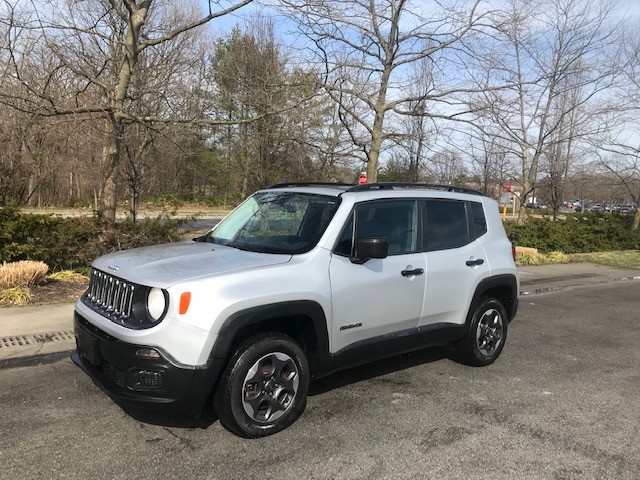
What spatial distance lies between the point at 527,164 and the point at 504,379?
14.3 meters

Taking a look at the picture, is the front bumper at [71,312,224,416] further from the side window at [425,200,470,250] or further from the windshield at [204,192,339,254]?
the side window at [425,200,470,250]

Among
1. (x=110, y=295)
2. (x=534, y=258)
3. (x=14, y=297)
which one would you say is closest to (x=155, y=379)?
(x=110, y=295)

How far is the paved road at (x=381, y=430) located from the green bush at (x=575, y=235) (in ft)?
37.4

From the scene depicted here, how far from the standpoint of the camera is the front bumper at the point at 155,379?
3152 millimetres

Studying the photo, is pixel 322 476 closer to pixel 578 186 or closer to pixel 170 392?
pixel 170 392

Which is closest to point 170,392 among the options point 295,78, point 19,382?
point 19,382

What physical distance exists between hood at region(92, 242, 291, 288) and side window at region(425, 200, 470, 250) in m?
1.56

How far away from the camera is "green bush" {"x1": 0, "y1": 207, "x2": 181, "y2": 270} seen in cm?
805

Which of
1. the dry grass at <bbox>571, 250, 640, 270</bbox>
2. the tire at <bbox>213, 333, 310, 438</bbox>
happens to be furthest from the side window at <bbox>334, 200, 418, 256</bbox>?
the dry grass at <bbox>571, 250, 640, 270</bbox>

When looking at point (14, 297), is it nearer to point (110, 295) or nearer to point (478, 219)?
point (110, 295)

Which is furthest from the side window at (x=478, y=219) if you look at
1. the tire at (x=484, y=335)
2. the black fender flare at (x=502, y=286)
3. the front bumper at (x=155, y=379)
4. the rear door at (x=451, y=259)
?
the front bumper at (x=155, y=379)

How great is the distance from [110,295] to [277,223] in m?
1.43

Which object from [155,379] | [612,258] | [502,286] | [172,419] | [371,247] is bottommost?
[172,419]

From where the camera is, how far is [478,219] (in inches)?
206
